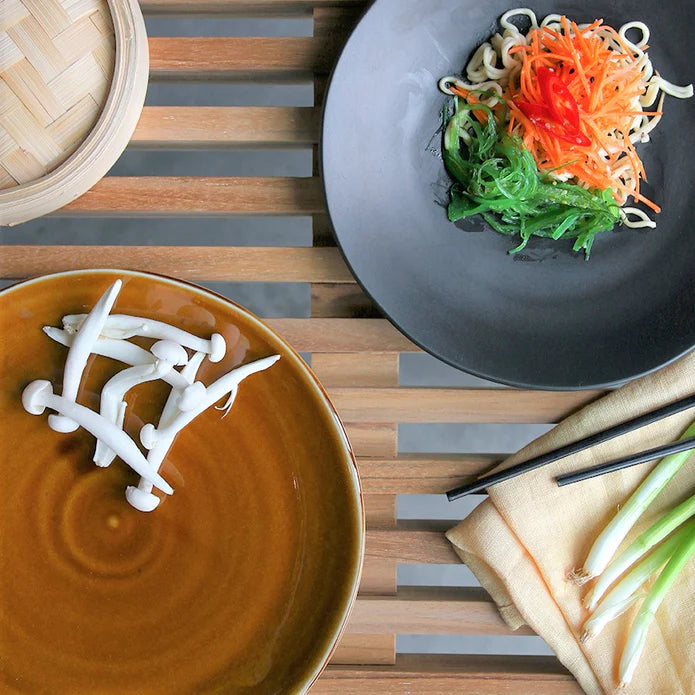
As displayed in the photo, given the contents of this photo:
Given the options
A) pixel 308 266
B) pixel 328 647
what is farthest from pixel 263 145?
pixel 328 647

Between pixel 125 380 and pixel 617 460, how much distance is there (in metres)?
0.76

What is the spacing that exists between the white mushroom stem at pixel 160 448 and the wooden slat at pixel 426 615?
40cm

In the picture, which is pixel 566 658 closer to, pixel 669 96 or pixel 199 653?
pixel 199 653

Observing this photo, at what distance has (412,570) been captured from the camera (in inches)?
67.9

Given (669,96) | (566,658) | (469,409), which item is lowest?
(566,658)

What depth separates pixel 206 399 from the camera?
104cm

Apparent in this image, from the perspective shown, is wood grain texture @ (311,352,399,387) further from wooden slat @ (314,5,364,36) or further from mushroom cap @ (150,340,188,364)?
wooden slat @ (314,5,364,36)

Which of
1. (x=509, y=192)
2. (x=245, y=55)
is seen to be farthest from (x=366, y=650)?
(x=245, y=55)

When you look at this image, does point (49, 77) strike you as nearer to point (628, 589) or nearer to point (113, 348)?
point (113, 348)

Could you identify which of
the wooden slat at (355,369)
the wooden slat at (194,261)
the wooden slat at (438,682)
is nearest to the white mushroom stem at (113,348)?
the wooden slat at (194,261)

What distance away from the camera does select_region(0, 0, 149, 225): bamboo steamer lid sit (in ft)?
3.34

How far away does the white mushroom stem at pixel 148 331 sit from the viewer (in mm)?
1045

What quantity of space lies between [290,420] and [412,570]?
0.80 metres

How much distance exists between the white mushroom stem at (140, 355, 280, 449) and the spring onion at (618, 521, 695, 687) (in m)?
0.70
